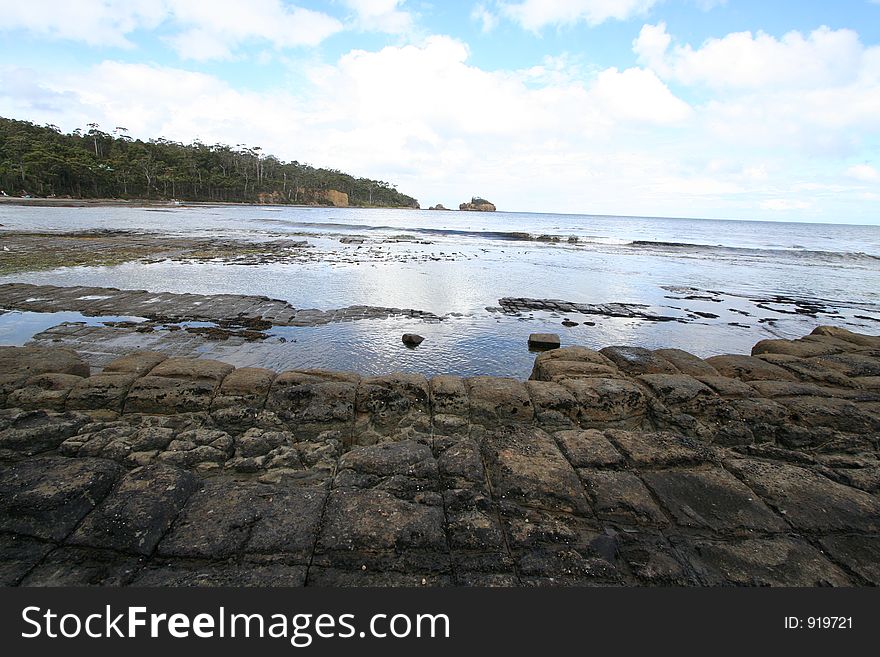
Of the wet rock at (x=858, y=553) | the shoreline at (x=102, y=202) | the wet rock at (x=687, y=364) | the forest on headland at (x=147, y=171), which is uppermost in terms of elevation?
the forest on headland at (x=147, y=171)

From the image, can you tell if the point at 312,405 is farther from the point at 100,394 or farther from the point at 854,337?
the point at 854,337

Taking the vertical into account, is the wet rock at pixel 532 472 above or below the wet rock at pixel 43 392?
above

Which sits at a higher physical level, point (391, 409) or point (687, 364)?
point (687, 364)

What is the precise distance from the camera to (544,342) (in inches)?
380

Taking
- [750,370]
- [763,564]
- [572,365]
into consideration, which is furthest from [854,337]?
[763,564]

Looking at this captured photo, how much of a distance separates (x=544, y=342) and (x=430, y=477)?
6861mm

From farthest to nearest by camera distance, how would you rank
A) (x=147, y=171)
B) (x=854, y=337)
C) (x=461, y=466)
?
(x=147, y=171)
(x=854, y=337)
(x=461, y=466)

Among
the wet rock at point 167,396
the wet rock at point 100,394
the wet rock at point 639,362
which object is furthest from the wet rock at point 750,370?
the wet rock at point 100,394

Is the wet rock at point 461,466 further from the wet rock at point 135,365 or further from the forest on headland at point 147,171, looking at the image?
the forest on headland at point 147,171

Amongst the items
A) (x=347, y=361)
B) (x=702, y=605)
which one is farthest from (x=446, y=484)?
(x=347, y=361)

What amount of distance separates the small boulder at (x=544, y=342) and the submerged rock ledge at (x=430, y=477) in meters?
3.95

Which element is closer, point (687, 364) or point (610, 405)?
point (610, 405)

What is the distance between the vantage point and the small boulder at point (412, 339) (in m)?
9.40

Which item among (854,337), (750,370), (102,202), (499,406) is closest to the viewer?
(499,406)
